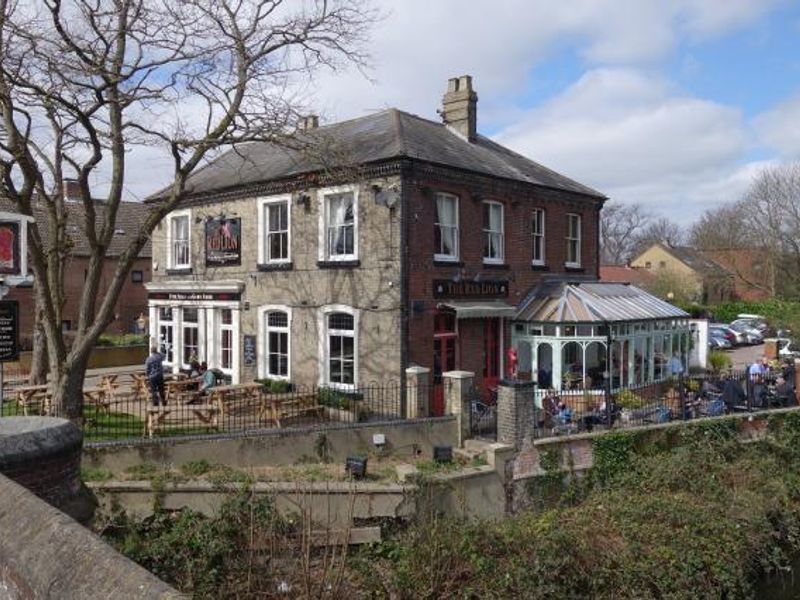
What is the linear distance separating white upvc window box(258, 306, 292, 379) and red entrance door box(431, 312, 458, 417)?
427 centimetres

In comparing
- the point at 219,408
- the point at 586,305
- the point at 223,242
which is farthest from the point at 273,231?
the point at 586,305

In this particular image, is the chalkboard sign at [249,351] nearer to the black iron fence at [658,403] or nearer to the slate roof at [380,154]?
the slate roof at [380,154]

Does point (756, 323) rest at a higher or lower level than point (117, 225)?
lower

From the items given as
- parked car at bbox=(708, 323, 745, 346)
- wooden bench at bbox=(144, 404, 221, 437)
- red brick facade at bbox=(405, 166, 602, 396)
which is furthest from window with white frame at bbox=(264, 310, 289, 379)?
parked car at bbox=(708, 323, 745, 346)

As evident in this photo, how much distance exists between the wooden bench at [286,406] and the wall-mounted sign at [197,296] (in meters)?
6.07

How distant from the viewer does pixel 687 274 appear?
59500 millimetres

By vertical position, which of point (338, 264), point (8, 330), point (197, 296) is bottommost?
point (8, 330)

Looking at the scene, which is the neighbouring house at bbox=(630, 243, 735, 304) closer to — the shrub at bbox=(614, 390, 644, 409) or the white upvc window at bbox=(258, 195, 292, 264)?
the shrub at bbox=(614, 390, 644, 409)

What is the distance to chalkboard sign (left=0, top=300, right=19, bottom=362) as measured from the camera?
33.8 ft

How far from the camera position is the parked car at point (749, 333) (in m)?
43.6

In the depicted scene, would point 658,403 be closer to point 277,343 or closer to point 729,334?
point 277,343

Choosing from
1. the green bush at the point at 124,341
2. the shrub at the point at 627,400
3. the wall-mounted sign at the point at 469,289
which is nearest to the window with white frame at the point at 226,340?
the wall-mounted sign at the point at 469,289

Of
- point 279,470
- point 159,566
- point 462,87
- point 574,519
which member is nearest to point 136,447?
point 279,470

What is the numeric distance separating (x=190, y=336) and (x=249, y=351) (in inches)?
137
